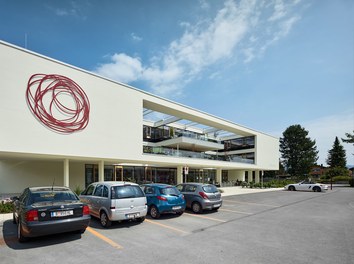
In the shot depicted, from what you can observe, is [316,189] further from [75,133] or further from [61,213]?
[61,213]

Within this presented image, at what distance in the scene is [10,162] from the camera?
19.6 meters

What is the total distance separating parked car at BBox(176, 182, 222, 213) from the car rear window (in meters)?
3.55

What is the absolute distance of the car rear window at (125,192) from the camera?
26.1 ft

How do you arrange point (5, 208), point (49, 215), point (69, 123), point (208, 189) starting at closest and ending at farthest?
point (49, 215) → point (5, 208) → point (208, 189) → point (69, 123)

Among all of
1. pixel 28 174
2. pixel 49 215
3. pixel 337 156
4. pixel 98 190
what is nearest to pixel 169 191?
pixel 98 190

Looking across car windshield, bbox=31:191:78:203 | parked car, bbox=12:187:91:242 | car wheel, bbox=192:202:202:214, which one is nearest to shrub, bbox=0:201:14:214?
parked car, bbox=12:187:91:242

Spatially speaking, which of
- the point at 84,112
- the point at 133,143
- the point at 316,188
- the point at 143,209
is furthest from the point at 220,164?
the point at 143,209

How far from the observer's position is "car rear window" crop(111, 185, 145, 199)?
26.1 ft

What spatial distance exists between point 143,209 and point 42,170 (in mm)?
16293

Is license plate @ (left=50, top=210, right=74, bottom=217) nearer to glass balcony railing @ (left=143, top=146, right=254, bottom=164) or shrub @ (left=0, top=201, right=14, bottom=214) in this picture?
shrub @ (left=0, top=201, right=14, bottom=214)

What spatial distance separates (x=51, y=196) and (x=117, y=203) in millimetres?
1997

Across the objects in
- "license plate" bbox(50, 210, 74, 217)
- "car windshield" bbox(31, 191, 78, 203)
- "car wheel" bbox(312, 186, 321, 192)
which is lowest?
"car wheel" bbox(312, 186, 321, 192)

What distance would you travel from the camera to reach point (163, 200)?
9.56 metres

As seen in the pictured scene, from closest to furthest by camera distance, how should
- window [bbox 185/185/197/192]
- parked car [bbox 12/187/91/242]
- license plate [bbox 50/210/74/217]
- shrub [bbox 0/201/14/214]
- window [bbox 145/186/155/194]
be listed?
parked car [bbox 12/187/91/242] < license plate [bbox 50/210/74/217] < window [bbox 145/186/155/194] < shrub [bbox 0/201/14/214] < window [bbox 185/185/197/192]
